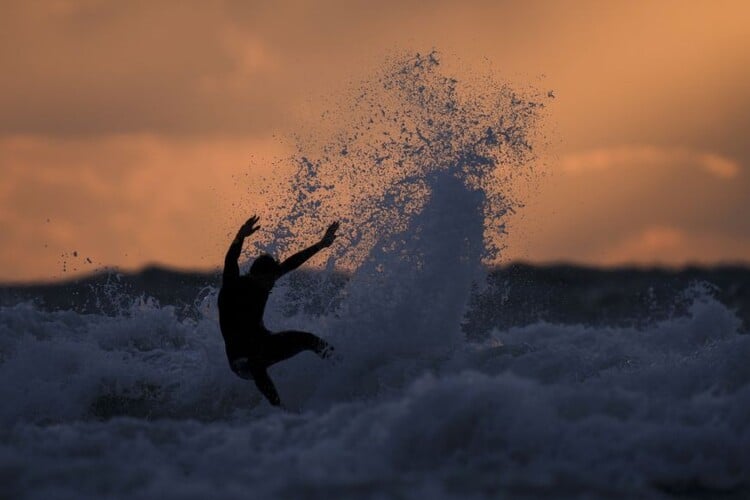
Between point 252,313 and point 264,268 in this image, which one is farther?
point 252,313

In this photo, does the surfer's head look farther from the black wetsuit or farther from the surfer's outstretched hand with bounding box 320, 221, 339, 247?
the surfer's outstretched hand with bounding box 320, 221, 339, 247

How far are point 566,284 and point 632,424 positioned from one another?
3676 centimetres

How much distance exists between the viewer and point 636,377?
10961 mm

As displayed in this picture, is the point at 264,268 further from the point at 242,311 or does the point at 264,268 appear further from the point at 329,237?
the point at 329,237

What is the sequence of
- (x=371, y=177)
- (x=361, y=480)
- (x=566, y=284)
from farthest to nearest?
(x=566, y=284) → (x=371, y=177) → (x=361, y=480)

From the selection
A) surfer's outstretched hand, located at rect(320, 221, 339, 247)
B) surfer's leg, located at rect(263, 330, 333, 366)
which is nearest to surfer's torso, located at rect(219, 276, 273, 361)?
surfer's leg, located at rect(263, 330, 333, 366)

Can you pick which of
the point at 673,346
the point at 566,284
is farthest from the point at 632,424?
the point at 566,284

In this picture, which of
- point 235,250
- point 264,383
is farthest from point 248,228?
point 264,383

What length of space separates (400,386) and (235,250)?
8.08ft

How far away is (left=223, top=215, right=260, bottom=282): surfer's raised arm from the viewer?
982 cm

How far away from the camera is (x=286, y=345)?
33.3 ft

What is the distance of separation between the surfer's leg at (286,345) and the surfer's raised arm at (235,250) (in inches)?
26.7

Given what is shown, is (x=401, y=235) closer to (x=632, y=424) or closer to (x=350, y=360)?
(x=350, y=360)

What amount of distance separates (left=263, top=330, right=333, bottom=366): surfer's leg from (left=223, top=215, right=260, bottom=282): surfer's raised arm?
2.23 feet
